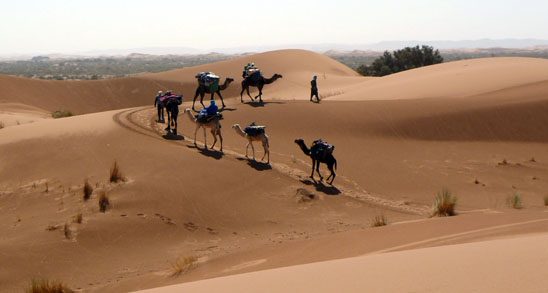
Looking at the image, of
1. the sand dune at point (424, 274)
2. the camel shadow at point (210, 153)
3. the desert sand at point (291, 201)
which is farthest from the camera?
the camel shadow at point (210, 153)

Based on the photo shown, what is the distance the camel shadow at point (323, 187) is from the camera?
51.5 ft

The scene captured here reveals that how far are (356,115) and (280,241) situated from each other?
13.4 meters

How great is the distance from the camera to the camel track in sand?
49.0 ft

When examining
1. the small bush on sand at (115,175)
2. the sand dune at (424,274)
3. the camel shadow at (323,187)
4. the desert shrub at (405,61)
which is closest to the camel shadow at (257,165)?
the camel shadow at (323,187)

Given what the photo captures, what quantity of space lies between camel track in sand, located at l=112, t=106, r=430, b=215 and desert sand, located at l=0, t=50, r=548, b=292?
0.09 m

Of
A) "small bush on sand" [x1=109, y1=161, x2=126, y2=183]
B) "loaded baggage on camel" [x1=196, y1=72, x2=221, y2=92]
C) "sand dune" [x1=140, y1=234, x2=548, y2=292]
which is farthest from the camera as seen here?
"loaded baggage on camel" [x1=196, y1=72, x2=221, y2=92]

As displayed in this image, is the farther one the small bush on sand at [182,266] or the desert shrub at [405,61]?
the desert shrub at [405,61]

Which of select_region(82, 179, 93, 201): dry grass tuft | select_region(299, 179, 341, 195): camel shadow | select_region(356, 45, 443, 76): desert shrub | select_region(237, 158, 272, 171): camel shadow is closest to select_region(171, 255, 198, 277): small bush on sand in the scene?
select_region(82, 179, 93, 201): dry grass tuft

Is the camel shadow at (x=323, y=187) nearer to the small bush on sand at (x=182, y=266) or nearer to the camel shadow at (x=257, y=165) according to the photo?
the camel shadow at (x=257, y=165)

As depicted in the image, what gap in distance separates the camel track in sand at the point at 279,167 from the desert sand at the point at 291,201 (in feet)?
0.28

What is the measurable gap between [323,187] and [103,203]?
6.52m

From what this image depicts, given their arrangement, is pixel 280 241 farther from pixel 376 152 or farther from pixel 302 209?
pixel 376 152

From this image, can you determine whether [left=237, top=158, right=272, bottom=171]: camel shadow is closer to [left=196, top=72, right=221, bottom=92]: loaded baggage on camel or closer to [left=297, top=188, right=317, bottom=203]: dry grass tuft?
[left=297, top=188, right=317, bottom=203]: dry grass tuft

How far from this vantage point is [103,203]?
12.9m
